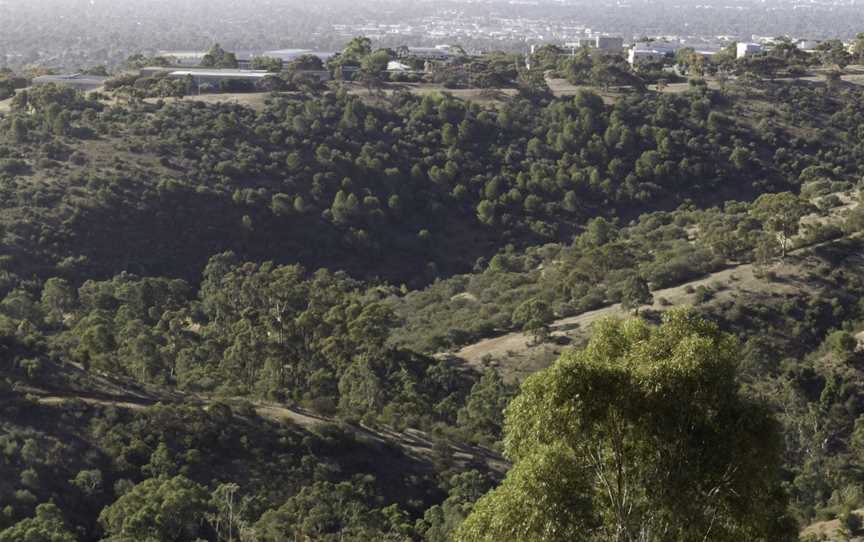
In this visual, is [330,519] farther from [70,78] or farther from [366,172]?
[70,78]

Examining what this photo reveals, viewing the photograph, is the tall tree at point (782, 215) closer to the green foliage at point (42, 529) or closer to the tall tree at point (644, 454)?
the green foliage at point (42, 529)

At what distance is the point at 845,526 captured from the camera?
19.3 m

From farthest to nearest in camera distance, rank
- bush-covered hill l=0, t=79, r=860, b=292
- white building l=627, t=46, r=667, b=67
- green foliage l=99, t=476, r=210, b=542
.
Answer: white building l=627, t=46, r=667, b=67 < bush-covered hill l=0, t=79, r=860, b=292 < green foliage l=99, t=476, r=210, b=542

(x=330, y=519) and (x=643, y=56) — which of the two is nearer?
(x=330, y=519)

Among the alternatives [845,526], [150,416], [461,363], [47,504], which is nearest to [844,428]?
[845,526]

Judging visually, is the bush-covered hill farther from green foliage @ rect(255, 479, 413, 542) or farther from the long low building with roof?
green foliage @ rect(255, 479, 413, 542)

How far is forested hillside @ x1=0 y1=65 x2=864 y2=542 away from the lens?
9.28 m

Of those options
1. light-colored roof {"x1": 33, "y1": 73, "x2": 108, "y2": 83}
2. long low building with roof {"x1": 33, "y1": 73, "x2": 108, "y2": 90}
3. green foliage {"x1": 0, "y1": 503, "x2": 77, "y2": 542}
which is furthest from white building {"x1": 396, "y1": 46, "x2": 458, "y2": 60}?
green foliage {"x1": 0, "y1": 503, "x2": 77, "y2": 542}

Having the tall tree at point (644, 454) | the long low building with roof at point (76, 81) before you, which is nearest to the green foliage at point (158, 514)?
the tall tree at point (644, 454)

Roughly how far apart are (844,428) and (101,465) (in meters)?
19.9

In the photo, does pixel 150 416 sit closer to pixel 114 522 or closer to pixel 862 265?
pixel 114 522

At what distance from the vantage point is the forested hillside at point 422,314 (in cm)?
928

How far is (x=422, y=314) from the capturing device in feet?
133

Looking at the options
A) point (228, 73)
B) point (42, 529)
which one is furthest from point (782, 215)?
point (228, 73)
